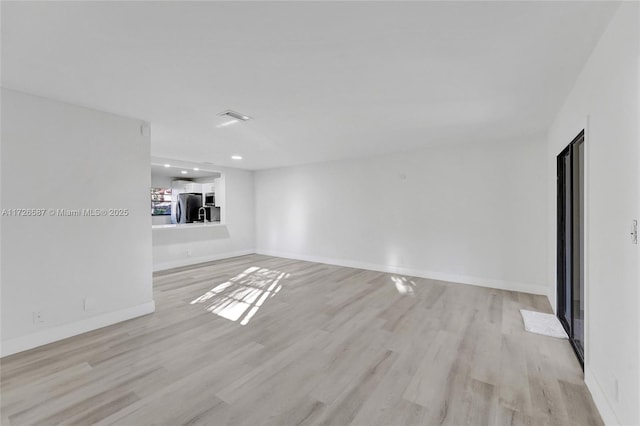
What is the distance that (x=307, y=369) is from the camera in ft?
7.37

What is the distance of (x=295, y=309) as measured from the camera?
3.55m

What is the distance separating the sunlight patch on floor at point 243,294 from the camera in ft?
11.3

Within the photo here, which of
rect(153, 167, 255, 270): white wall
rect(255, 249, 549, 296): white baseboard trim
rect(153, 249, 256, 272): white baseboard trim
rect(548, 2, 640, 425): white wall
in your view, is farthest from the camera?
rect(153, 167, 255, 270): white wall

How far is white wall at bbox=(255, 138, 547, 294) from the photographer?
4.19m

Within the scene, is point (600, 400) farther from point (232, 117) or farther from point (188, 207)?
point (188, 207)

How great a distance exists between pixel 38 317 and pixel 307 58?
3456 mm

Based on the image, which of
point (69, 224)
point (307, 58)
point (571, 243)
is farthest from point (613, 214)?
point (69, 224)

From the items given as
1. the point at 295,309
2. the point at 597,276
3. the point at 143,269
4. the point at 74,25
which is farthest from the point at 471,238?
the point at 74,25

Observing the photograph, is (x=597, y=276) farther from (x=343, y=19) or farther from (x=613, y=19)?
(x=343, y=19)

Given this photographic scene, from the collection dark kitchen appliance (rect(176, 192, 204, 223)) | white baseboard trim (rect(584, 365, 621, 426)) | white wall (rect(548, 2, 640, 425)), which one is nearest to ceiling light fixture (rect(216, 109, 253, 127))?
white wall (rect(548, 2, 640, 425))

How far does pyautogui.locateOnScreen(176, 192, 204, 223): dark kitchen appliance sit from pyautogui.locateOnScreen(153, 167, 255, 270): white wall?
3.35ft

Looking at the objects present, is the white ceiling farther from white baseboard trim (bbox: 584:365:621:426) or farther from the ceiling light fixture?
white baseboard trim (bbox: 584:365:621:426)

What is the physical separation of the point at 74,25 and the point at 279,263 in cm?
538

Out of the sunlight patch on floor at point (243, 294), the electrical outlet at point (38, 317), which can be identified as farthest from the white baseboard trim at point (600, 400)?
the electrical outlet at point (38, 317)
